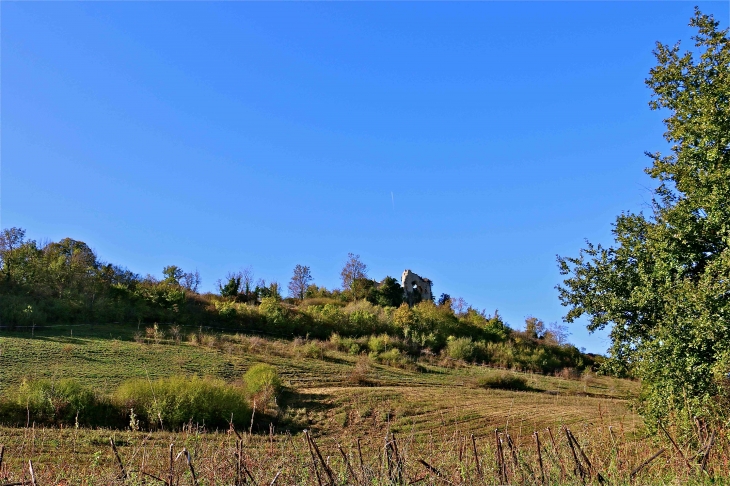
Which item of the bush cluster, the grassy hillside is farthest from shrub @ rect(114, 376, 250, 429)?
the grassy hillside

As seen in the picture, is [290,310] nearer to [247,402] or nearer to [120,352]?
[120,352]

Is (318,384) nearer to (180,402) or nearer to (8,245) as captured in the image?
(180,402)

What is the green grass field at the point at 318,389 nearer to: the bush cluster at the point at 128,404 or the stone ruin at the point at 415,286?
the bush cluster at the point at 128,404

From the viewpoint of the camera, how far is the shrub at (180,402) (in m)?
15.5

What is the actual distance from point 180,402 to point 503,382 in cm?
1708

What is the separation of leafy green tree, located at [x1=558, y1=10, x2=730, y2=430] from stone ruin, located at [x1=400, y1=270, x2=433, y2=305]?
44139 mm

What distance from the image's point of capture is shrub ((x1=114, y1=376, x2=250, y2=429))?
50.7 feet

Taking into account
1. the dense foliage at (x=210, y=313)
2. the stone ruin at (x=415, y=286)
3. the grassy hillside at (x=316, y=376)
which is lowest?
the grassy hillside at (x=316, y=376)

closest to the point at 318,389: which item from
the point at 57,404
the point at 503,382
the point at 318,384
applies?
the point at 318,384

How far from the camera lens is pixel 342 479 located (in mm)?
3654

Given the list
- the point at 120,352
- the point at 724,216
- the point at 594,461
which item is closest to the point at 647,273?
the point at 724,216

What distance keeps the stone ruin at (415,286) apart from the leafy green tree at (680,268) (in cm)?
4414

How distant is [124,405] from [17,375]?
4506 mm

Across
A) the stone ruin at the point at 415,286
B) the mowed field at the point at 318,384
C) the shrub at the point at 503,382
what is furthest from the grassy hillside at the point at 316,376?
the stone ruin at the point at 415,286
